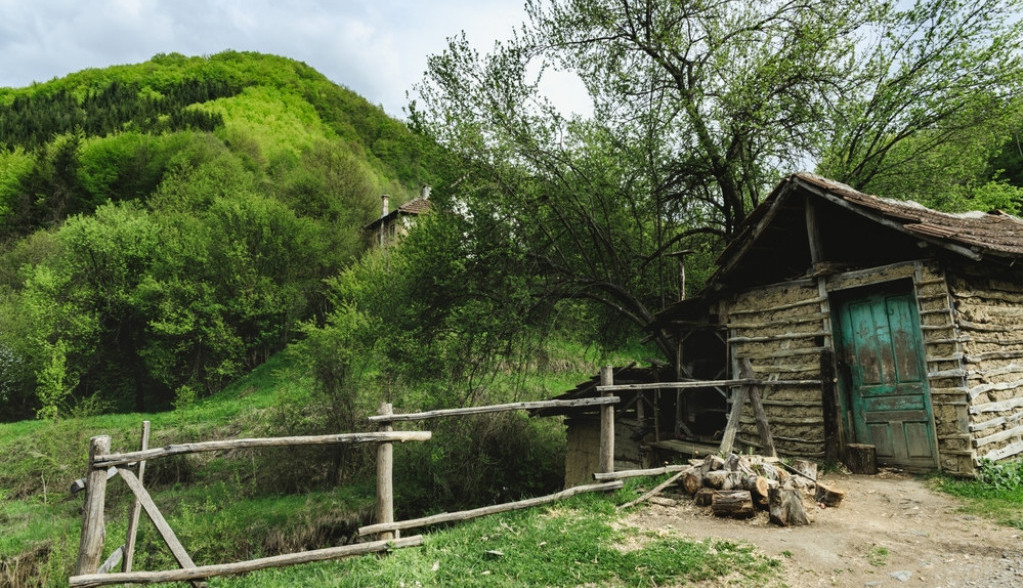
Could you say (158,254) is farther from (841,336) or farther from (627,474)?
(841,336)

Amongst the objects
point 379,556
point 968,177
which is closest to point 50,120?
point 379,556

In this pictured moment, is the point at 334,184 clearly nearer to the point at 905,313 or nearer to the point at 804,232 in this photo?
the point at 804,232

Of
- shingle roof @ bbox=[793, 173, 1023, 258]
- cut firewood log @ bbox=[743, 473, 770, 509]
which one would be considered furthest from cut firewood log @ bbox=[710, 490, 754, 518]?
shingle roof @ bbox=[793, 173, 1023, 258]

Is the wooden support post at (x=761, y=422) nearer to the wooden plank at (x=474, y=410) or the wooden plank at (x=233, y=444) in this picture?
the wooden plank at (x=474, y=410)

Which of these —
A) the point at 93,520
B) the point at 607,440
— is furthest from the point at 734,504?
the point at 93,520

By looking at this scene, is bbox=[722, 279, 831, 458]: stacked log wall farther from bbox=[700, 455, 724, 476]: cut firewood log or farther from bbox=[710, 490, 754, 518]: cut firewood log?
bbox=[710, 490, 754, 518]: cut firewood log

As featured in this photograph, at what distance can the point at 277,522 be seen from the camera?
12922 millimetres

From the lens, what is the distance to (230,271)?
2588cm

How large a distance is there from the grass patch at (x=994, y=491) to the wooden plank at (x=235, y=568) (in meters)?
5.74

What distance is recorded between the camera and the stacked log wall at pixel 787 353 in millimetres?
8203

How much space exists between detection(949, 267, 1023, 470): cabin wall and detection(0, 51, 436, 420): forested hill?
1028 cm

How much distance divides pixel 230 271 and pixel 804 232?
83.1ft

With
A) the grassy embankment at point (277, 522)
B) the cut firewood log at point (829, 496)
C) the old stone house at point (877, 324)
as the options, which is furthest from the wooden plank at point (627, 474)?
the old stone house at point (877, 324)

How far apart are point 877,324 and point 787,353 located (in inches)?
53.4
